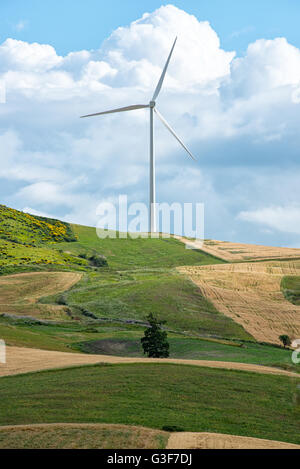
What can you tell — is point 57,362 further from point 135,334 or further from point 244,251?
point 244,251

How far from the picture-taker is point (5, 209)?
534ft

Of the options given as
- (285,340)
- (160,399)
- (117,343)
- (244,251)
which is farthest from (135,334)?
(244,251)

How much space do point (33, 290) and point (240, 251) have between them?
5798cm

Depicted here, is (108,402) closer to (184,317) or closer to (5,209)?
(184,317)

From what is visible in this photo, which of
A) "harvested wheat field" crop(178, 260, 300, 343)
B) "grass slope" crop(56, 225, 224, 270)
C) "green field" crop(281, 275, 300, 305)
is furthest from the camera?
"grass slope" crop(56, 225, 224, 270)

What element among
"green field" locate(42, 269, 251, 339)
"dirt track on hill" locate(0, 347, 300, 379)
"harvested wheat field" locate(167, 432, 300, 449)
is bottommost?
"harvested wheat field" locate(167, 432, 300, 449)

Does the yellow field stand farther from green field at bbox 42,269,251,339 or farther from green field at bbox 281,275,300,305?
green field at bbox 42,269,251,339

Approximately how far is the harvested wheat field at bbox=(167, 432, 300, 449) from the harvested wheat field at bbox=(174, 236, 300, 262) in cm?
10437

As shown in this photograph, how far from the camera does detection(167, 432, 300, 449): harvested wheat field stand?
31.4 m

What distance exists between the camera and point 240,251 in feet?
486

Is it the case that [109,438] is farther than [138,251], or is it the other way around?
[138,251]

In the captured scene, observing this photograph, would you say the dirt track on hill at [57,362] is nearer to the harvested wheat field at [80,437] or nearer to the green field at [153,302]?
the harvested wheat field at [80,437]

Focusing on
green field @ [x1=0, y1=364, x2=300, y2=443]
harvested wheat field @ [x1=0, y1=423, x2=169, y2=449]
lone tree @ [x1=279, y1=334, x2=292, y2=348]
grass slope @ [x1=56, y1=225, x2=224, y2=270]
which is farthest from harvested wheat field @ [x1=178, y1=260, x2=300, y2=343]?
harvested wheat field @ [x1=0, y1=423, x2=169, y2=449]
